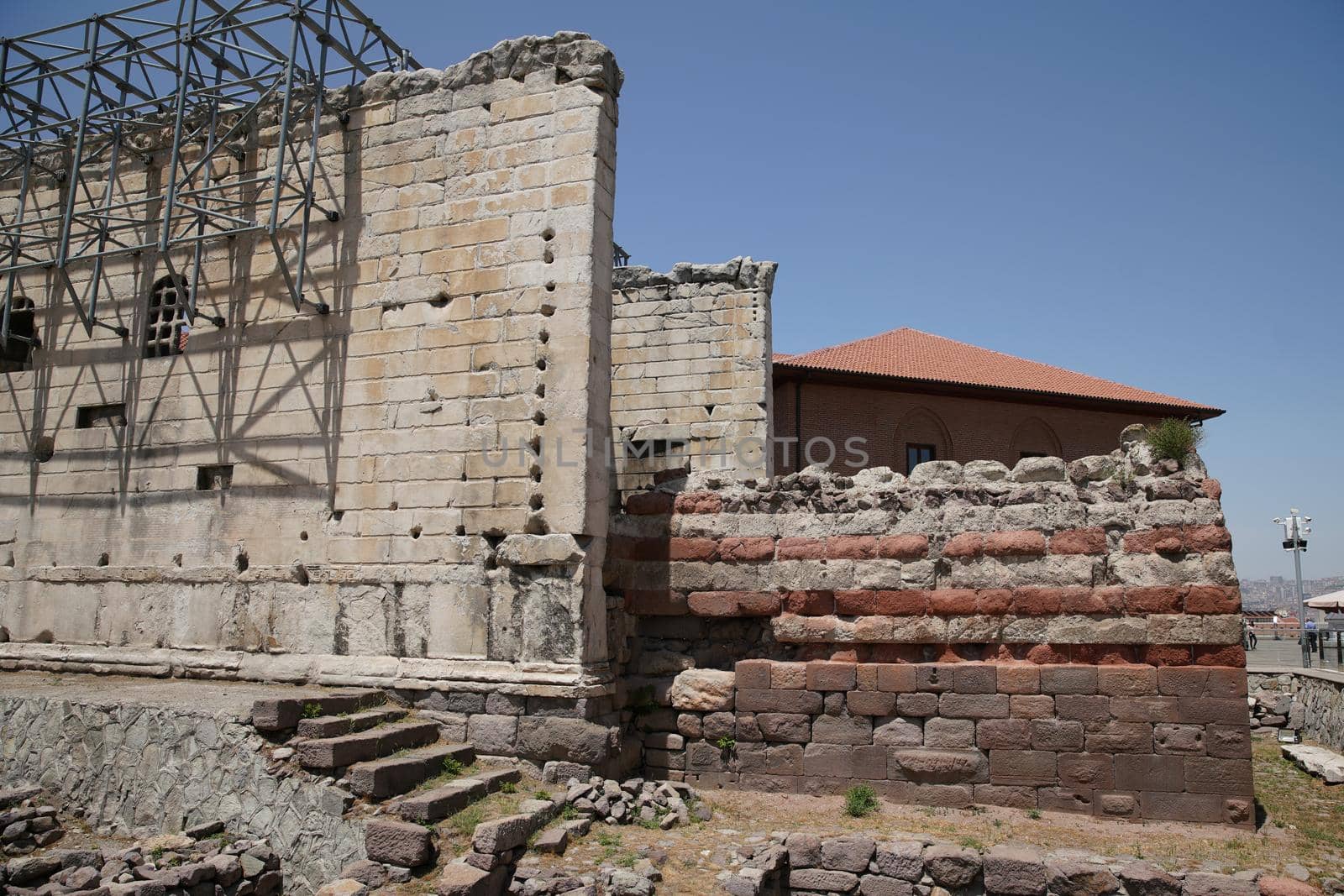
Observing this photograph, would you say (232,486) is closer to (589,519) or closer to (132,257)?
(132,257)

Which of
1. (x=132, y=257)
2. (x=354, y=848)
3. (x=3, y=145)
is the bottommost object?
(x=354, y=848)

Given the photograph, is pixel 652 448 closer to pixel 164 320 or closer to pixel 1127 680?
pixel 164 320

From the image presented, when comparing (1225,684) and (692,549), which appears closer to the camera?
(1225,684)

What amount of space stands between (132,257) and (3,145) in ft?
8.02

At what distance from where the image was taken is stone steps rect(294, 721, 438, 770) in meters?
6.49

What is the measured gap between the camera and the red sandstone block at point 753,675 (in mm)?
8234

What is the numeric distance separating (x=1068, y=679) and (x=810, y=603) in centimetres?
217

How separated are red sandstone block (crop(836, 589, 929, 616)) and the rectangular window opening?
1854cm

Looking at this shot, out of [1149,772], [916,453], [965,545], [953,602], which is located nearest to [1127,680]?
[1149,772]

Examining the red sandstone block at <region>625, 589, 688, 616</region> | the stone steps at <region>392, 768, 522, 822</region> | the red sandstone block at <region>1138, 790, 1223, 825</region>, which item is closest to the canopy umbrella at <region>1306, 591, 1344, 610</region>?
the red sandstone block at <region>1138, 790, 1223, 825</region>

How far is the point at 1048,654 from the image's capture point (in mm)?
7660

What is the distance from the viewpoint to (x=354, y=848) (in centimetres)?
601

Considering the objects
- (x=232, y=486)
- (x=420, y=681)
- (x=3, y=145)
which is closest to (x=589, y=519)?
(x=420, y=681)

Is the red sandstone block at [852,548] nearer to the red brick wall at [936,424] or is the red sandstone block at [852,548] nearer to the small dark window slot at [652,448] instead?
the small dark window slot at [652,448]
